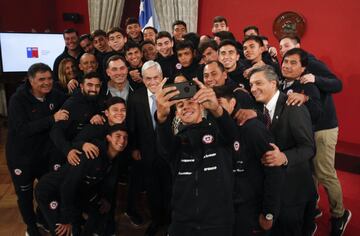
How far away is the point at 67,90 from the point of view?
336 centimetres

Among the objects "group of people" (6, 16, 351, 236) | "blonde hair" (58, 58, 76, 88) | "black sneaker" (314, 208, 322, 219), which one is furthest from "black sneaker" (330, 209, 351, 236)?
"blonde hair" (58, 58, 76, 88)

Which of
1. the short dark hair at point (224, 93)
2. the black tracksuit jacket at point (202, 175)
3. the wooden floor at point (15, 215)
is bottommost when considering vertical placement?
the wooden floor at point (15, 215)

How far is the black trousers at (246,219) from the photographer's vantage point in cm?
182

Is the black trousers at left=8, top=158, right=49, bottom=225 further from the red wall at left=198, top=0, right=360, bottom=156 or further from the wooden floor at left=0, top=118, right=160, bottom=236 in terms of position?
the red wall at left=198, top=0, right=360, bottom=156

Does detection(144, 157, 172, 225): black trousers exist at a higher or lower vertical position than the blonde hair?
lower

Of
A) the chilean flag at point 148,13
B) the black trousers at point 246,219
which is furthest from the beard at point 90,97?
the chilean flag at point 148,13

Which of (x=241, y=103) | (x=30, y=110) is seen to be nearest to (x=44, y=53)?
(x=30, y=110)

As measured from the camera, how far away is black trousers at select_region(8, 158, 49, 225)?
2.68 m

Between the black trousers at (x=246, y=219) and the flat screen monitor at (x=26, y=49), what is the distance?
4.96 m

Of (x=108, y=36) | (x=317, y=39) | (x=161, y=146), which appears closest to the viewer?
(x=161, y=146)

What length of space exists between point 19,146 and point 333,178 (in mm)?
2464

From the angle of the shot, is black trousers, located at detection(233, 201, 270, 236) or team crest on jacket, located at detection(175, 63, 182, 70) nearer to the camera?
black trousers, located at detection(233, 201, 270, 236)

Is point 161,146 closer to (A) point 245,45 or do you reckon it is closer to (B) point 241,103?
(B) point 241,103

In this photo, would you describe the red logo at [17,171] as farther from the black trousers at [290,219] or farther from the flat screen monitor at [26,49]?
the flat screen monitor at [26,49]
